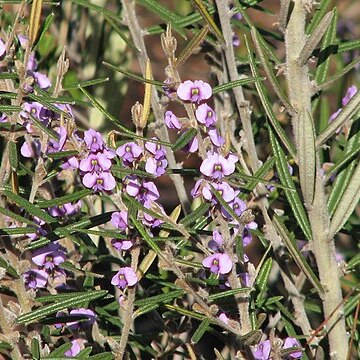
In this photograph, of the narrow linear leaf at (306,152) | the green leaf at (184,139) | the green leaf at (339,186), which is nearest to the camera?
the green leaf at (184,139)

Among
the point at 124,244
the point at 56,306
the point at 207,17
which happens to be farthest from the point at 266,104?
the point at 56,306

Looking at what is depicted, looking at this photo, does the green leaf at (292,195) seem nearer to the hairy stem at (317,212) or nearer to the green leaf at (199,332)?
the hairy stem at (317,212)

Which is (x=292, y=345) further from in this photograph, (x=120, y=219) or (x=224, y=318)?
(x=120, y=219)

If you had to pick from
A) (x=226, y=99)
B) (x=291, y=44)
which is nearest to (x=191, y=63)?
(x=226, y=99)

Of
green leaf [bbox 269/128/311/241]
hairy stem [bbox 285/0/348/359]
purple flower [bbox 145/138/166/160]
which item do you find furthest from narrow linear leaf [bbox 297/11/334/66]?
purple flower [bbox 145/138/166/160]

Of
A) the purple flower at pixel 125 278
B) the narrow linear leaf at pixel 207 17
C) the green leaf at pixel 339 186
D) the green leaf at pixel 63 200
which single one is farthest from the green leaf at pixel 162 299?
the narrow linear leaf at pixel 207 17

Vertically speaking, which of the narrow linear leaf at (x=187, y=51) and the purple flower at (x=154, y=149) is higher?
the narrow linear leaf at (x=187, y=51)
